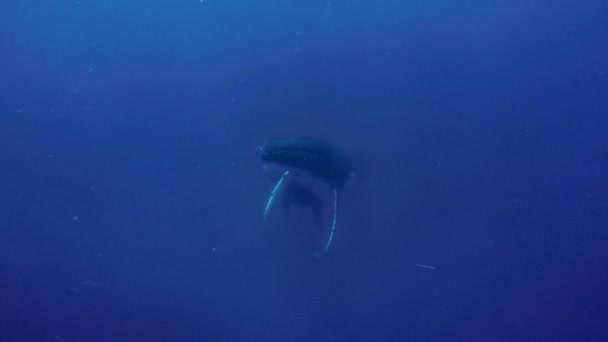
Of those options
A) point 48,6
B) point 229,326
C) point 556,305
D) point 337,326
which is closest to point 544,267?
Answer: point 556,305

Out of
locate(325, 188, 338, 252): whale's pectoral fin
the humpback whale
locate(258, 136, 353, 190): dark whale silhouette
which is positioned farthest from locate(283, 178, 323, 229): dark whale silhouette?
locate(258, 136, 353, 190): dark whale silhouette

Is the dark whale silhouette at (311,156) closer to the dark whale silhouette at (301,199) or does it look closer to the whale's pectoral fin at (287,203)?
the dark whale silhouette at (301,199)

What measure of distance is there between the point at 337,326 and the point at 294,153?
2.71m

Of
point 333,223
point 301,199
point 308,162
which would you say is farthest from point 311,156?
point 333,223

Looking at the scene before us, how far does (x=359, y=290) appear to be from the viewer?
20.0ft

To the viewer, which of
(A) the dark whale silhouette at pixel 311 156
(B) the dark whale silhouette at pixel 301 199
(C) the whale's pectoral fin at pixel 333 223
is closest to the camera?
(A) the dark whale silhouette at pixel 311 156

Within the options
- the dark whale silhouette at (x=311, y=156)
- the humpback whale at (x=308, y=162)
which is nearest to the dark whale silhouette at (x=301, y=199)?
the humpback whale at (x=308, y=162)

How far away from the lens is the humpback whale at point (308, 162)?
517 centimetres

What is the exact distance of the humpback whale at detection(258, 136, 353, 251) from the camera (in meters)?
5.17

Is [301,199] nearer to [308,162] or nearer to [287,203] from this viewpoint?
[287,203]

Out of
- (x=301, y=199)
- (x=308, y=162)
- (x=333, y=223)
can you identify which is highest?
(x=308, y=162)

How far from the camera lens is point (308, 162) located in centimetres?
532

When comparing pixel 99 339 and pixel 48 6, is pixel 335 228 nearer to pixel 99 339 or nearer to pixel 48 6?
pixel 99 339

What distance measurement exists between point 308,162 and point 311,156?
3.4 inches
